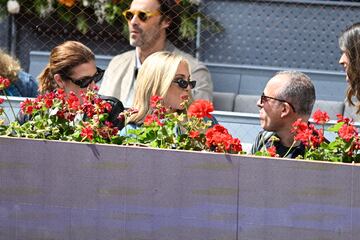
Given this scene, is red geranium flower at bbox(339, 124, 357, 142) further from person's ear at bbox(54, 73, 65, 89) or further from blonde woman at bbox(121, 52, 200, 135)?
person's ear at bbox(54, 73, 65, 89)

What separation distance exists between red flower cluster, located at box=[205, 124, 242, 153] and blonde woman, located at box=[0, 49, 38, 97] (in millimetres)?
2725

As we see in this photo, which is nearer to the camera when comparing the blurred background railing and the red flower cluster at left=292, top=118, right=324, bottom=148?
the red flower cluster at left=292, top=118, right=324, bottom=148

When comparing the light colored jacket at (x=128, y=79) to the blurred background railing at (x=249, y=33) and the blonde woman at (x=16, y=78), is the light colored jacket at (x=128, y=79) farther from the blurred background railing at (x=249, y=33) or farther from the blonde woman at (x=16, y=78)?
the blurred background railing at (x=249, y=33)

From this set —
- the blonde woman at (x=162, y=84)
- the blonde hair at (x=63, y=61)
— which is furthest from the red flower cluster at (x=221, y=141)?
the blonde hair at (x=63, y=61)

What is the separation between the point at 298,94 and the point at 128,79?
200cm

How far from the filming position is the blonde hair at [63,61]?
5.50 metres

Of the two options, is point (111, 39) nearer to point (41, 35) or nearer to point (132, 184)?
point (41, 35)

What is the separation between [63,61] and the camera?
5.50m

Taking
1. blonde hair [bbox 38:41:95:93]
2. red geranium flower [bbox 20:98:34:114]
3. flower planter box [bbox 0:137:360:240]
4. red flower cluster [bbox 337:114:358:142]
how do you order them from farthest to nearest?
blonde hair [bbox 38:41:95:93] < red geranium flower [bbox 20:98:34:114] < red flower cluster [bbox 337:114:358:142] < flower planter box [bbox 0:137:360:240]

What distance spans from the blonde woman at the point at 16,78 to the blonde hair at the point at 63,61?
823 mm

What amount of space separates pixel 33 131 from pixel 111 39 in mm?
4034

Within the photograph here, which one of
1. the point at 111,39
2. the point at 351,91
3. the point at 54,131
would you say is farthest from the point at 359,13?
the point at 54,131

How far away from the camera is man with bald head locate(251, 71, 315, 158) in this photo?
470 cm

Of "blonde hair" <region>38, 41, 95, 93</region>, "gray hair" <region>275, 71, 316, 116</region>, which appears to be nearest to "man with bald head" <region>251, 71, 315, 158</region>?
"gray hair" <region>275, 71, 316, 116</region>
